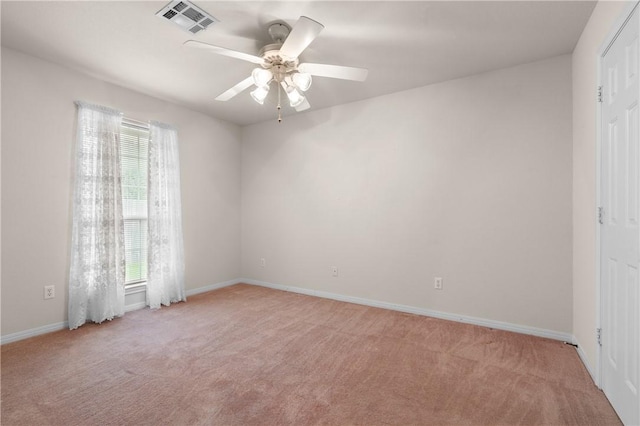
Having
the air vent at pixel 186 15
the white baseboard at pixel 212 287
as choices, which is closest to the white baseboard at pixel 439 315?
the white baseboard at pixel 212 287

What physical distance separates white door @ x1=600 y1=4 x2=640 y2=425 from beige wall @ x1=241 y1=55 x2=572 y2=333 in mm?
899

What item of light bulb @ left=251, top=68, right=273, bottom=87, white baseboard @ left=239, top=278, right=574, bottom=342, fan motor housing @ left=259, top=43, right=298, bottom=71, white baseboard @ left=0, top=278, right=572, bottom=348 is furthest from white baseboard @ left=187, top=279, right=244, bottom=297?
fan motor housing @ left=259, top=43, right=298, bottom=71

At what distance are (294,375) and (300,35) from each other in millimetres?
2329

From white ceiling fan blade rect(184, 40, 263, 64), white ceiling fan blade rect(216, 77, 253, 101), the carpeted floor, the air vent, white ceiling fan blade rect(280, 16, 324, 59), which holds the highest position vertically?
the air vent

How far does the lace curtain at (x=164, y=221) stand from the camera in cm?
382

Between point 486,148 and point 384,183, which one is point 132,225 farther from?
point 486,148

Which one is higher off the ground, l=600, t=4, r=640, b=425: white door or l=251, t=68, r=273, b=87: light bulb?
l=251, t=68, r=273, b=87: light bulb

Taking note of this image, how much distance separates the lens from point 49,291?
2.99 meters

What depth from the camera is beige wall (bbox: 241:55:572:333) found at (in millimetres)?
2877

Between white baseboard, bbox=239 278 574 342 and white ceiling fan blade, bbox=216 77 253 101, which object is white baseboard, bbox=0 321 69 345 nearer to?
white baseboard, bbox=239 278 574 342

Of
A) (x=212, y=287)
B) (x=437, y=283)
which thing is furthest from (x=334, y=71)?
(x=212, y=287)

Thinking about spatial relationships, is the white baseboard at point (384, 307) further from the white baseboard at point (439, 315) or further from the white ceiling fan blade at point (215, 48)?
the white ceiling fan blade at point (215, 48)

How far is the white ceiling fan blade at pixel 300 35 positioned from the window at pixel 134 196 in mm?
→ 2512

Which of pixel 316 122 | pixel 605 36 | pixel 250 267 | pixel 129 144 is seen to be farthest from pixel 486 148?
pixel 129 144
